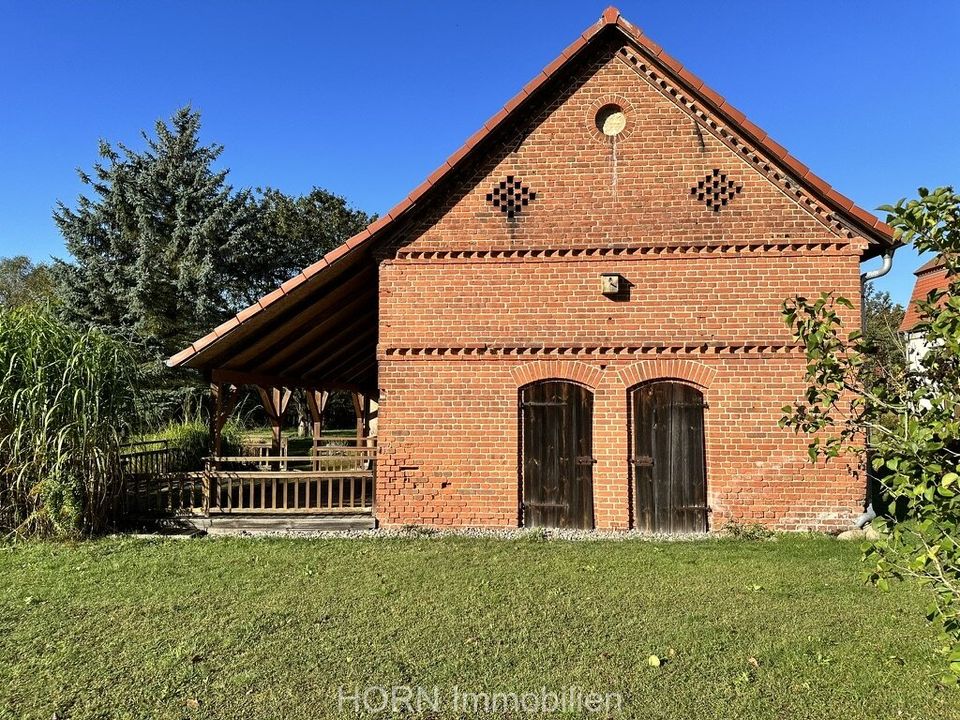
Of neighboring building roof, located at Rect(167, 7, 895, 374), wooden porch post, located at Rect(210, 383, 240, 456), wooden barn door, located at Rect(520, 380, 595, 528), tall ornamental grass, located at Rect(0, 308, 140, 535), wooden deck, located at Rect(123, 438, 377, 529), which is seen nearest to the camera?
tall ornamental grass, located at Rect(0, 308, 140, 535)

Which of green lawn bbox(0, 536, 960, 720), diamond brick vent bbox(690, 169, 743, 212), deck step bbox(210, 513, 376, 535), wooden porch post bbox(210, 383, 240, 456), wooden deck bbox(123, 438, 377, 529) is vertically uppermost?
diamond brick vent bbox(690, 169, 743, 212)

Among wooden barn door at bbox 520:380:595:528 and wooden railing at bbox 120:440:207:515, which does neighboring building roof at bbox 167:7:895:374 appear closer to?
wooden railing at bbox 120:440:207:515

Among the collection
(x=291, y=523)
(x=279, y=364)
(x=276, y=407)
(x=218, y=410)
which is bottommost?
(x=291, y=523)

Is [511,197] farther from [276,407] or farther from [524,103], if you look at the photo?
[276,407]

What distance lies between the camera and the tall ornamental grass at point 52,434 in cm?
787

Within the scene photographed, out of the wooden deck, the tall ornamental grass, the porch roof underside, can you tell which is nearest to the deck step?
the wooden deck

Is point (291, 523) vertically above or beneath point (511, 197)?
beneath

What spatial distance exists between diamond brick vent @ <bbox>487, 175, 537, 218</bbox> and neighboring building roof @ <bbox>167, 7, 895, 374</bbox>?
0.66m

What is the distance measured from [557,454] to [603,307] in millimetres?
2131

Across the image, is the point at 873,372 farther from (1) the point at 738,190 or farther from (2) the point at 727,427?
(1) the point at 738,190

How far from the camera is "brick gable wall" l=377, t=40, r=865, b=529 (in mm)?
8453

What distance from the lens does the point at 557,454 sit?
8.81 metres

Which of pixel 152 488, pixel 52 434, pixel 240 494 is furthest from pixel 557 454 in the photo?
pixel 52 434

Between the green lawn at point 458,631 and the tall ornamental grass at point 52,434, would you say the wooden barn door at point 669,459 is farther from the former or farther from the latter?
the tall ornamental grass at point 52,434
